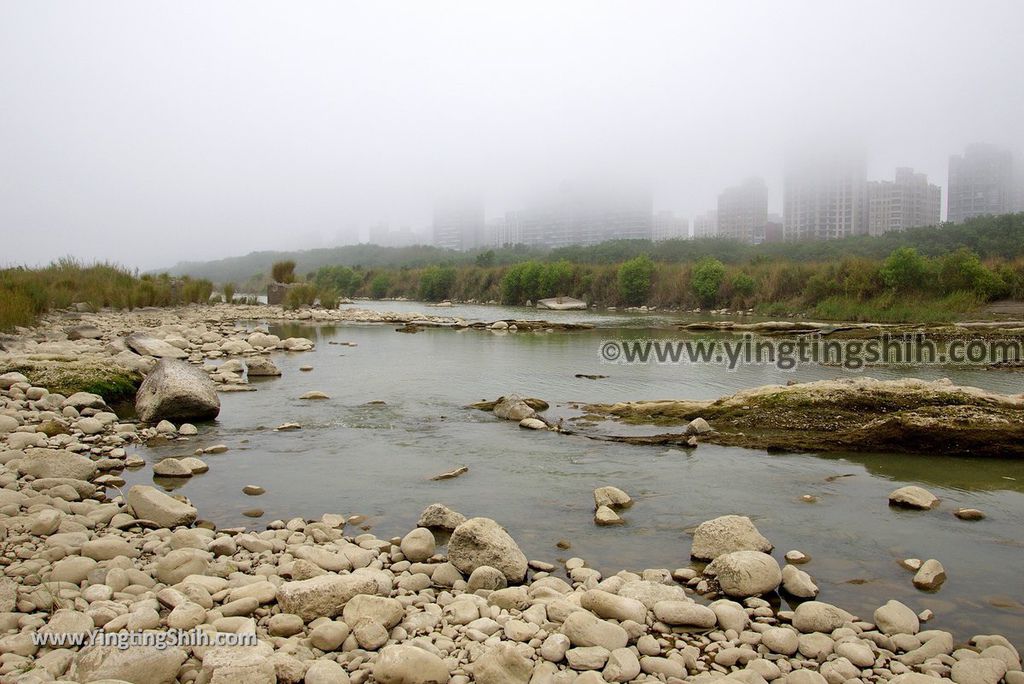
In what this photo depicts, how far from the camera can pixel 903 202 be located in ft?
308

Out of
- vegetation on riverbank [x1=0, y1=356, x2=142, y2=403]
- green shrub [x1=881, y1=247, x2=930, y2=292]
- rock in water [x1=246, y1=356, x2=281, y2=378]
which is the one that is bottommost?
rock in water [x1=246, y1=356, x2=281, y2=378]

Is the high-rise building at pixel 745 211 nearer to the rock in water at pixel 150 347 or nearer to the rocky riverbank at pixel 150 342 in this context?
the rocky riverbank at pixel 150 342

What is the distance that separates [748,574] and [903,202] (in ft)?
350

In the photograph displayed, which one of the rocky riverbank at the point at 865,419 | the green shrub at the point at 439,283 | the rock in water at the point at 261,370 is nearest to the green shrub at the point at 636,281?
the green shrub at the point at 439,283

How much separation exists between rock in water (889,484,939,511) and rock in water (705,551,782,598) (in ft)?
9.66

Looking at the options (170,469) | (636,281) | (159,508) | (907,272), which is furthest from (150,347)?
(636,281)

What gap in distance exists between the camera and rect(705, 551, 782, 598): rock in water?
206 inches

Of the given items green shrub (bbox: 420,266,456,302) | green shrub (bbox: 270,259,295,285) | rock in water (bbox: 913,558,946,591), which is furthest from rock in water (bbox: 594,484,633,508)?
green shrub (bbox: 420,266,456,302)

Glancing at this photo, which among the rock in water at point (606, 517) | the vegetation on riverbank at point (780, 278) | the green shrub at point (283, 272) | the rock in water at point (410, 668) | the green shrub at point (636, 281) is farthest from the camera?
the green shrub at point (636, 281)

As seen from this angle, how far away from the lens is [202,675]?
3662mm

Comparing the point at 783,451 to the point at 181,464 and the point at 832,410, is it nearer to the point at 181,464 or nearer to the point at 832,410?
the point at 832,410

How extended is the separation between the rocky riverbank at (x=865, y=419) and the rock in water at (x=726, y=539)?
14.1 ft

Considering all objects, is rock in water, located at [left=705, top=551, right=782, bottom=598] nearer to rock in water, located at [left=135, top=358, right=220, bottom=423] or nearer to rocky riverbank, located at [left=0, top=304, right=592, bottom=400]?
rock in water, located at [left=135, top=358, right=220, bottom=423]

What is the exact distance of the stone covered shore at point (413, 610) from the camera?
3.91 m
